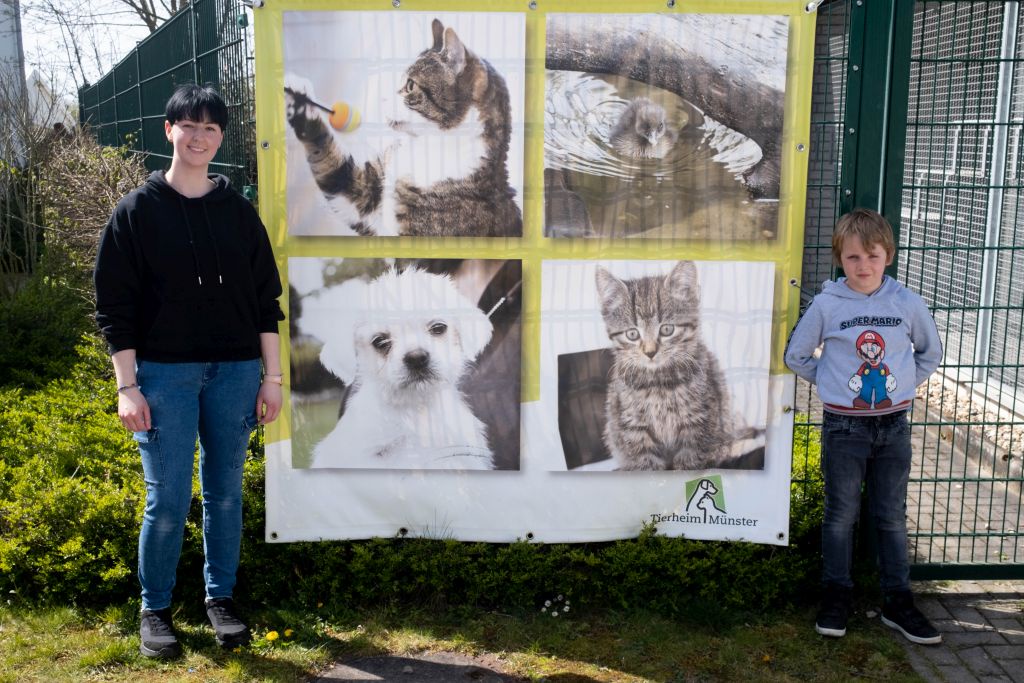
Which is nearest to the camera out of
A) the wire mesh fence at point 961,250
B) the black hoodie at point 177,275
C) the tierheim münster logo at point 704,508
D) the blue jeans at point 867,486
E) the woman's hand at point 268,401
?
the black hoodie at point 177,275

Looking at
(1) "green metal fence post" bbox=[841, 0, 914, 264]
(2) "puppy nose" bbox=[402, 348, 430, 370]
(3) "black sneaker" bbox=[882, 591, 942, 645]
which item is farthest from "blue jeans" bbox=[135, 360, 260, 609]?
(3) "black sneaker" bbox=[882, 591, 942, 645]

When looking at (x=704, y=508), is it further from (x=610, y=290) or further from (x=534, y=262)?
(x=534, y=262)

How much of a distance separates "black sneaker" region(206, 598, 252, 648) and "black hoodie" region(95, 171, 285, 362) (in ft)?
3.13

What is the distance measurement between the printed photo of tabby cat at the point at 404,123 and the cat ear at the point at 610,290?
35 cm

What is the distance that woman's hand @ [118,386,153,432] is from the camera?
329 cm

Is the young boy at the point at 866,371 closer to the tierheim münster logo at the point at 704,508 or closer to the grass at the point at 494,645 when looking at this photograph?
the grass at the point at 494,645

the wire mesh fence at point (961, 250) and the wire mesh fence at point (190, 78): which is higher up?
the wire mesh fence at point (190, 78)

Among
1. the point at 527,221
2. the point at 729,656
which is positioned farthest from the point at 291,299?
the point at 729,656

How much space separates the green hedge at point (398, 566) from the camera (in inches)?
156

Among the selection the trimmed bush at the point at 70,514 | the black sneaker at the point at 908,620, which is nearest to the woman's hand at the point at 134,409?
the trimmed bush at the point at 70,514

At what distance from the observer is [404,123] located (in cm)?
368

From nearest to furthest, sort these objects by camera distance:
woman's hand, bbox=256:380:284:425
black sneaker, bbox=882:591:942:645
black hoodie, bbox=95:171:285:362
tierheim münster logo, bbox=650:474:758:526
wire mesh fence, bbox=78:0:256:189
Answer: black hoodie, bbox=95:171:285:362 → woman's hand, bbox=256:380:284:425 → black sneaker, bbox=882:591:942:645 → tierheim münster logo, bbox=650:474:758:526 → wire mesh fence, bbox=78:0:256:189

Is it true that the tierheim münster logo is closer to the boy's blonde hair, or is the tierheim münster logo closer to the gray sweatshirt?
the gray sweatshirt

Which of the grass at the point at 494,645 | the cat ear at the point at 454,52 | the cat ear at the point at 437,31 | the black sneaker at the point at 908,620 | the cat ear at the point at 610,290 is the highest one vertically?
the cat ear at the point at 437,31
